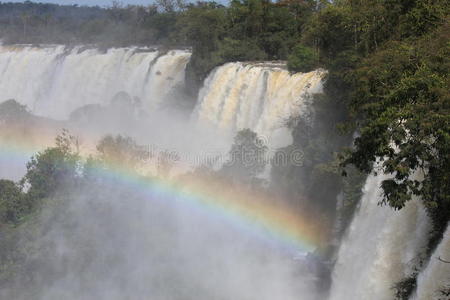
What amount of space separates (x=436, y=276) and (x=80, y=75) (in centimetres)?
3355


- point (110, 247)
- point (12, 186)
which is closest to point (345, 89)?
point (110, 247)

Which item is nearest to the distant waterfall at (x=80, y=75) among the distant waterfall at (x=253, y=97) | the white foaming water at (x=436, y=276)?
the distant waterfall at (x=253, y=97)

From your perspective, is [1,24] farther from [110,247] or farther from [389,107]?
[389,107]

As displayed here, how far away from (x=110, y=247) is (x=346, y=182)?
266 inches

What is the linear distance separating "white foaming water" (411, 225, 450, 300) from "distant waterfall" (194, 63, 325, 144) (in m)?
10.7

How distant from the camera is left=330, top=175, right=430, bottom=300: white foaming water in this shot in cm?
890

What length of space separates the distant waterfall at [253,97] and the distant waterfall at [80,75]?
6.87 metres

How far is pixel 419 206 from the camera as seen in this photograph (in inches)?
354

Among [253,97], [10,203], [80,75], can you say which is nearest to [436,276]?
[253,97]

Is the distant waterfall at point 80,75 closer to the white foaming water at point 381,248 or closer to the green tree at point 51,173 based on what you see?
the green tree at point 51,173

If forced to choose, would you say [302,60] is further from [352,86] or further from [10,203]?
[10,203]

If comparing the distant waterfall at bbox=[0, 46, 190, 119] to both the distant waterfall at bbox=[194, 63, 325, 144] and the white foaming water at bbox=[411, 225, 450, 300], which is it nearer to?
the distant waterfall at bbox=[194, 63, 325, 144]

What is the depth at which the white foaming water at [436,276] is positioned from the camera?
7.27 m

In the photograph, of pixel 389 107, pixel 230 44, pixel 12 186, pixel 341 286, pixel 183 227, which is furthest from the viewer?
pixel 230 44
